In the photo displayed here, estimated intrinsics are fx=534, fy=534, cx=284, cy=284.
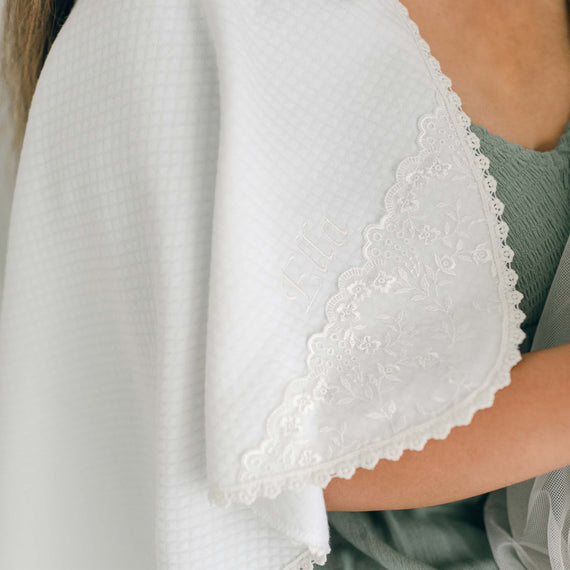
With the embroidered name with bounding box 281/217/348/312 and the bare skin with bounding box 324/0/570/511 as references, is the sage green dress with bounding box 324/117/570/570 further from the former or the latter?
the embroidered name with bounding box 281/217/348/312

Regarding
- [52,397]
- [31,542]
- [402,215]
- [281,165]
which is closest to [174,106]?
[281,165]

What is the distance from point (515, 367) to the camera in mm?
480

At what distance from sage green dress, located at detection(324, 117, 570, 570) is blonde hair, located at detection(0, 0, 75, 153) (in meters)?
0.48

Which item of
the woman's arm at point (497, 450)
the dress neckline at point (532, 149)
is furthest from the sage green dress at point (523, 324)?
the woman's arm at point (497, 450)

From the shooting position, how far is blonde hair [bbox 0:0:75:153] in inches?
23.5

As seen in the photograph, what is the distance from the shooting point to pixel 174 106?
442mm

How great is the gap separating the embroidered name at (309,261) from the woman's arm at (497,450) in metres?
0.17

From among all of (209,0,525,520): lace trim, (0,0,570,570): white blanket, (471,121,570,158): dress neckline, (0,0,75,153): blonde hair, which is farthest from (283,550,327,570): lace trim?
(0,0,75,153): blonde hair

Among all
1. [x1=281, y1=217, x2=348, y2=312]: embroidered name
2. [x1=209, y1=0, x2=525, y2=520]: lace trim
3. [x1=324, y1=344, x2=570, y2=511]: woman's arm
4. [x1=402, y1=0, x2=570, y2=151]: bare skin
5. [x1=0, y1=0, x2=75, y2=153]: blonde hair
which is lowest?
[x1=324, y1=344, x2=570, y2=511]: woman's arm

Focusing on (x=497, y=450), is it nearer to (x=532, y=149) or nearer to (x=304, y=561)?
(x=304, y=561)

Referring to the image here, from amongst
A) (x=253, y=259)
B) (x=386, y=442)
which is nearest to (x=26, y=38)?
(x=253, y=259)

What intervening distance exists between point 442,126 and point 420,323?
199 millimetres

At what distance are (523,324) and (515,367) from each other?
0.13 meters

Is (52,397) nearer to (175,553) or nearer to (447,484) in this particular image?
(175,553)
